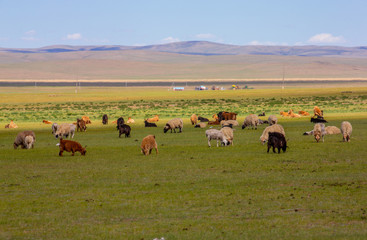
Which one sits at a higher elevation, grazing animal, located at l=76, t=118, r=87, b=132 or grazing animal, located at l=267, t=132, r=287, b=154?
grazing animal, located at l=267, t=132, r=287, b=154

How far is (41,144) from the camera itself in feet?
104

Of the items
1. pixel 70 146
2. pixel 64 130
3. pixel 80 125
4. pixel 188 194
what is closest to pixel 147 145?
pixel 70 146

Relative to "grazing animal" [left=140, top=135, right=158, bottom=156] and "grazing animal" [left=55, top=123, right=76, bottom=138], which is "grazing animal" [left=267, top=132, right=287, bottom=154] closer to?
"grazing animal" [left=140, top=135, right=158, bottom=156]

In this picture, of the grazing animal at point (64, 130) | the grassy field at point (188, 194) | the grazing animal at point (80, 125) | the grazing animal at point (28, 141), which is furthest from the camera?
the grazing animal at point (80, 125)

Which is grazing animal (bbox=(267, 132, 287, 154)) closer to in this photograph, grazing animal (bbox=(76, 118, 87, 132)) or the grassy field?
the grassy field

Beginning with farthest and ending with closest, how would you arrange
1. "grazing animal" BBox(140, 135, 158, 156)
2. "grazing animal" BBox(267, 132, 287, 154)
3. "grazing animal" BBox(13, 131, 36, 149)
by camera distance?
"grazing animal" BBox(13, 131, 36, 149) → "grazing animal" BBox(140, 135, 158, 156) → "grazing animal" BBox(267, 132, 287, 154)

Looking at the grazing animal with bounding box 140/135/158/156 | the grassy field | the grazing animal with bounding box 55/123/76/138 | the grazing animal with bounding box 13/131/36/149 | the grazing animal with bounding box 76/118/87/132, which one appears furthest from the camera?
the grazing animal with bounding box 76/118/87/132

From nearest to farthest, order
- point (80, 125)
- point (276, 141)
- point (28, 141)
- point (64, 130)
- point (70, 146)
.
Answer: point (276, 141), point (70, 146), point (28, 141), point (64, 130), point (80, 125)

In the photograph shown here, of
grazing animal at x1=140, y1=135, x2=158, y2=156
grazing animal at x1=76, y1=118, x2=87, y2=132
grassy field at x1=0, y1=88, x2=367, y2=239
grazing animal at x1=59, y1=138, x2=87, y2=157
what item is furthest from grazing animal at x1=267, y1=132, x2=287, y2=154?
grazing animal at x1=76, y1=118, x2=87, y2=132

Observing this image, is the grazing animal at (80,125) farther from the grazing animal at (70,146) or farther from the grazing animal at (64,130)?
the grazing animal at (70,146)

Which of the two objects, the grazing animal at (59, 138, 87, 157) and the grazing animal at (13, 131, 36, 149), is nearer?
the grazing animal at (59, 138, 87, 157)

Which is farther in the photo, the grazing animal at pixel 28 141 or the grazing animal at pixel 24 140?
the grazing animal at pixel 24 140

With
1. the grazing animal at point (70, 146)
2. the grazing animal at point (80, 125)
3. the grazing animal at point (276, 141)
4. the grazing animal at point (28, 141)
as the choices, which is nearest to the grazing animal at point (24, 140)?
the grazing animal at point (28, 141)

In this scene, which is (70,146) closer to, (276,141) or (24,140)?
(24,140)
